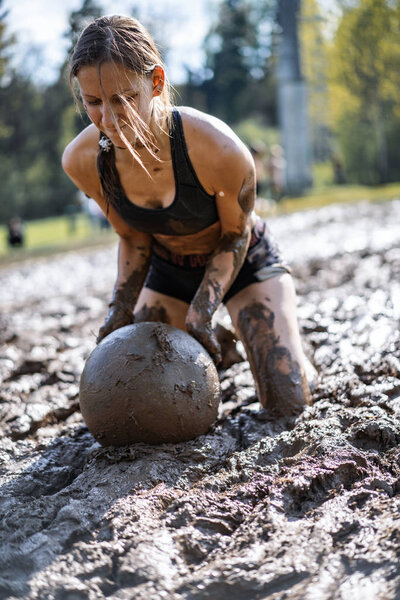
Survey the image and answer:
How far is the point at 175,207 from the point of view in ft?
10.8

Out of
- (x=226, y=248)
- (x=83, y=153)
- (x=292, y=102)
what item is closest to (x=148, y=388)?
(x=226, y=248)

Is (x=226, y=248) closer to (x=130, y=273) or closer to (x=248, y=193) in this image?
(x=248, y=193)

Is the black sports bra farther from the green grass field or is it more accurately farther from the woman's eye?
the green grass field

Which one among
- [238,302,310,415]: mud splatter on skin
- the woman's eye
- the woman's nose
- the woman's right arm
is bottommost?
[238,302,310,415]: mud splatter on skin

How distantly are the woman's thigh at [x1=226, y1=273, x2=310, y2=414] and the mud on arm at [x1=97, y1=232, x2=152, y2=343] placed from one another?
55 cm

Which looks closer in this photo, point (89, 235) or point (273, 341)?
point (273, 341)

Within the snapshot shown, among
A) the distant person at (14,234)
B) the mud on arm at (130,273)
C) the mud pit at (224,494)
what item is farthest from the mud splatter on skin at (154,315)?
the distant person at (14,234)

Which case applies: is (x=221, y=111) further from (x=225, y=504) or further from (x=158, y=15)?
(x=225, y=504)

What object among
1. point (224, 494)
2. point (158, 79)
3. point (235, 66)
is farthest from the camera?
point (235, 66)

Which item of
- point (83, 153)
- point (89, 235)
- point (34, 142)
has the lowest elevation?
point (89, 235)

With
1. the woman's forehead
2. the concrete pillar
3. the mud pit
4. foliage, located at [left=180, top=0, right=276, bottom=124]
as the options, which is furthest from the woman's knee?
foliage, located at [left=180, top=0, right=276, bottom=124]

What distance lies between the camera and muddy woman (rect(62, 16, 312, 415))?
2.83 metres

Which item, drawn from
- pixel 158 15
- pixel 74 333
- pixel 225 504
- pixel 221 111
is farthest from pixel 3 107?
pixel 221 111

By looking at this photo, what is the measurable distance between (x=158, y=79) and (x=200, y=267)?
1.19 m
